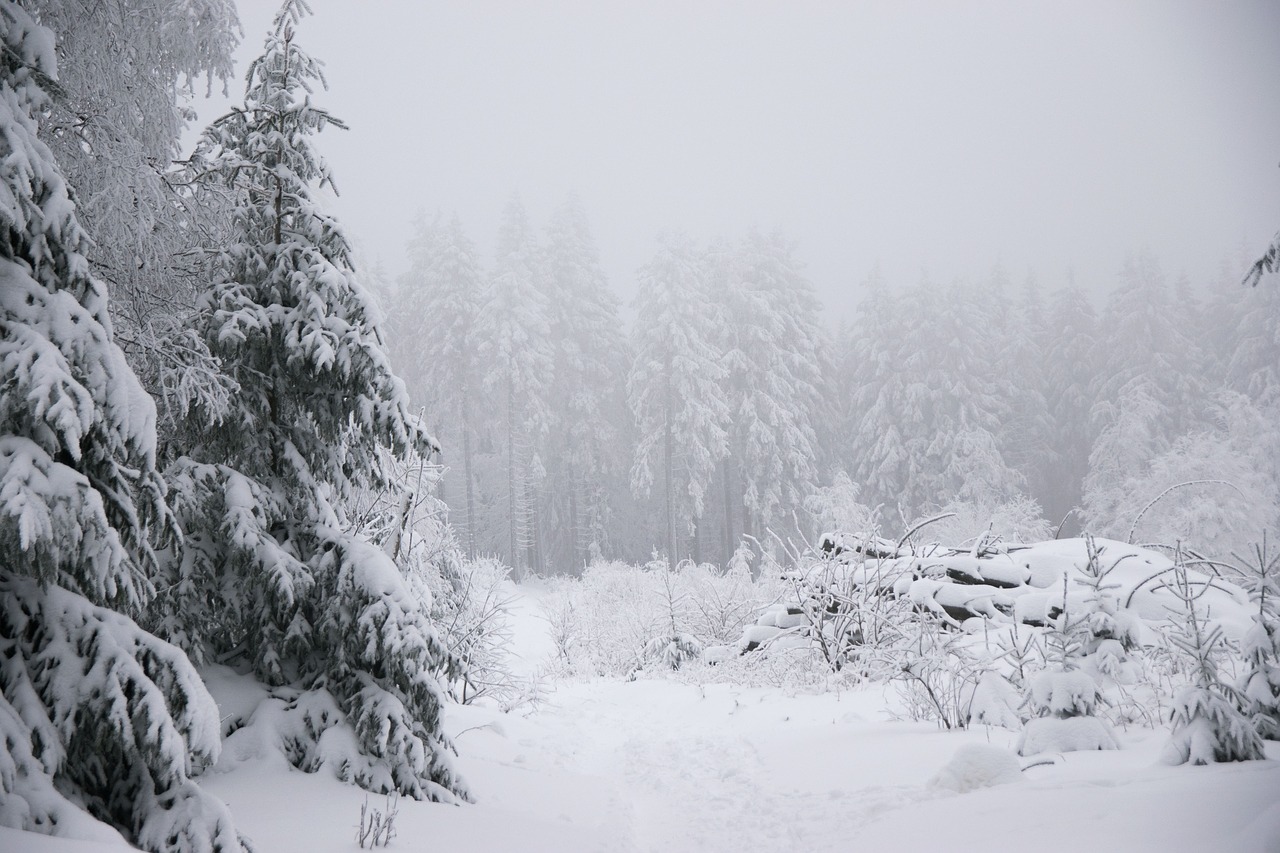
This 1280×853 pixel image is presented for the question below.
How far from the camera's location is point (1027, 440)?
33.1 m

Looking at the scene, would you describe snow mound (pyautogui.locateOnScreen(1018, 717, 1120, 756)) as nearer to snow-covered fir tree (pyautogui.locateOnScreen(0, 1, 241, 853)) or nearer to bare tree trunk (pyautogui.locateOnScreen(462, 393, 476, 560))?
snow-covered fir tree (pyautogui.locateOnScreen(0, 1, 241, 853))

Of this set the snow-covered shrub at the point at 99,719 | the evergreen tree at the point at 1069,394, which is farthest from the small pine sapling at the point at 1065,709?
the evergreen tree at the point at 1069,394

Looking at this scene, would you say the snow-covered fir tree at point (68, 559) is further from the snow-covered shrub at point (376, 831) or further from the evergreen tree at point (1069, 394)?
the evergreen tree at point (1069, 394)

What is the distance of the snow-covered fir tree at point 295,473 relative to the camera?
164 inches

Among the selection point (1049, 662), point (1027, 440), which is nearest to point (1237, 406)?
point (1027, 440)

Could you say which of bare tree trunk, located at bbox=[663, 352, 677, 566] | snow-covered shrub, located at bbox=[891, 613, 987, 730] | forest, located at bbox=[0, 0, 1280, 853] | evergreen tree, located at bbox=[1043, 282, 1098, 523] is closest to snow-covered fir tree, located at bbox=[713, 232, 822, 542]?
bare tree trunk, located at bbox=[663, 352, 677, 566]

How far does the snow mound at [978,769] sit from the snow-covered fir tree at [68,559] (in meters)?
4.27

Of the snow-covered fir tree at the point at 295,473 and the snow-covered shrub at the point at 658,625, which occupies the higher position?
the snow-covered fir tree at the point at 295,473

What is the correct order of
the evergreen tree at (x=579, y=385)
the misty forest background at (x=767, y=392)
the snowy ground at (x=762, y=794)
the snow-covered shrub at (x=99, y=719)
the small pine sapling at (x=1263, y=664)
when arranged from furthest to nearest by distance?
1. the evergreen tree at (x=579, y=385)
2. the misty forest background at (x=767, y=392)
3. the small pine sapling at (x=1263, y=664)
4. the snowy ground at (x=762, y=794)
5. the snow-covered shrub at (x=99, y=719)

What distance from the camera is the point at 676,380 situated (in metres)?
27.5

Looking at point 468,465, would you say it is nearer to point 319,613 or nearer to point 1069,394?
point 319,613

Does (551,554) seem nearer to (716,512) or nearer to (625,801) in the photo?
(716,512)

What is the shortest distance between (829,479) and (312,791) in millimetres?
31598

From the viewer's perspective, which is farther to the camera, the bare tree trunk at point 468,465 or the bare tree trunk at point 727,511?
the bare tree trunk at point 468,465
